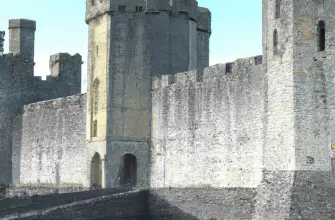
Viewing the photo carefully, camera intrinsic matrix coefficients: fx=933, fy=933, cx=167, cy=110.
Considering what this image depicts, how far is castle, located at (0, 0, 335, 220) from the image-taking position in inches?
861

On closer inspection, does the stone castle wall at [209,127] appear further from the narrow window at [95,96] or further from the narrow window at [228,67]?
the narrow window at [95,96]

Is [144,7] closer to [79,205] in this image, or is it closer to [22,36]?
[79,205]

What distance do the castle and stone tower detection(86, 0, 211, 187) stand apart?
0.11 feet

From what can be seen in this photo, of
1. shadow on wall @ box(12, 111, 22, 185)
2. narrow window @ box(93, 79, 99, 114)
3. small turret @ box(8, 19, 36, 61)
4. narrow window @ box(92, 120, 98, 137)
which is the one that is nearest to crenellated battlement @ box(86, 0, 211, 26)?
narrow window @ box(93, 79, 99, 114)

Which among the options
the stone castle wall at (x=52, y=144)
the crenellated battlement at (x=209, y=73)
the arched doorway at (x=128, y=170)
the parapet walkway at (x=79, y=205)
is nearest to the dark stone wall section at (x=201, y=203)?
the parapet walkway at (x=79, y=205)

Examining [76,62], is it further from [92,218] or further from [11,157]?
[92,218]

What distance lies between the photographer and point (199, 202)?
86.7 ft

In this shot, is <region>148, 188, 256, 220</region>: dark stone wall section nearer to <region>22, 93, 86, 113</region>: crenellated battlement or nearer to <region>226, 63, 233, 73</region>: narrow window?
<region>226, 63, 233, 73</region>: narrow window

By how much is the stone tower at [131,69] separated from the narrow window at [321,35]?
29.5ft

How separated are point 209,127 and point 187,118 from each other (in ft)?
4.27

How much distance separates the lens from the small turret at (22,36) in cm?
4012

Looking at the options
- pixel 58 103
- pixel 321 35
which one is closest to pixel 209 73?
pixel 321 35

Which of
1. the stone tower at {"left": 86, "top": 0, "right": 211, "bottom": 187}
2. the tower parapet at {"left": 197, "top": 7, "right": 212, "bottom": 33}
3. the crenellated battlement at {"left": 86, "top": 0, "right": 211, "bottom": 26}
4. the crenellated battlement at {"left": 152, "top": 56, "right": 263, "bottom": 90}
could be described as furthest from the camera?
the tower parapet at {"left": 197, "top": 7, "right": 212, "bottom": 33}

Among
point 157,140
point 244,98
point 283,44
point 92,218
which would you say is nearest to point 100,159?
point 157,140
